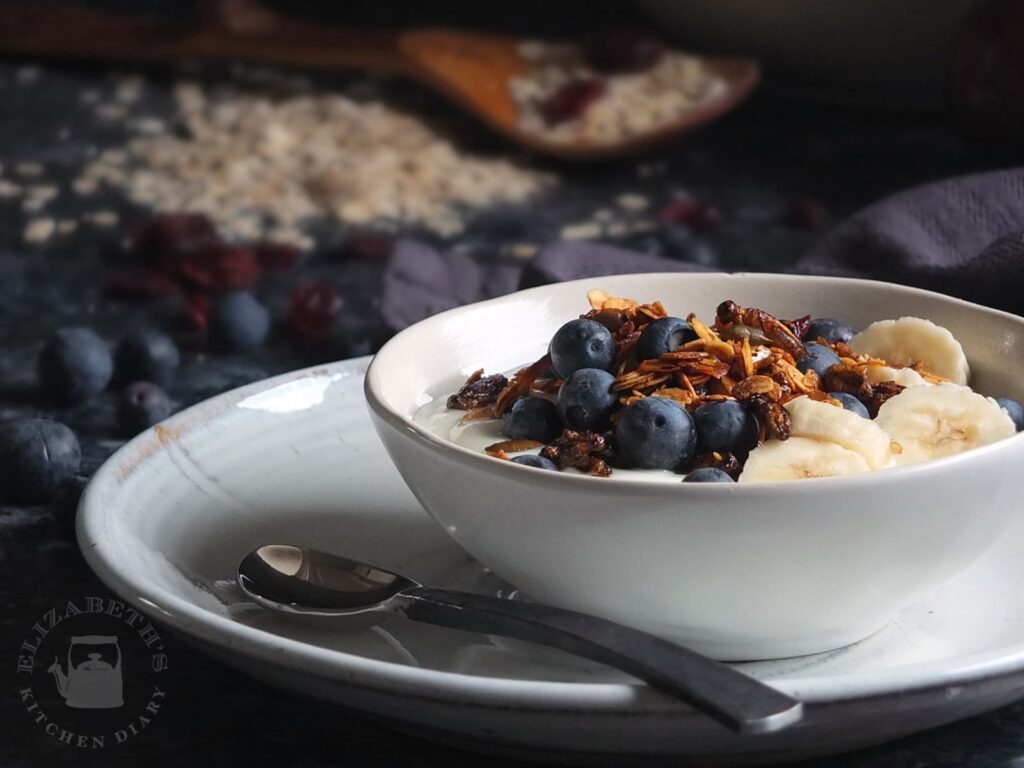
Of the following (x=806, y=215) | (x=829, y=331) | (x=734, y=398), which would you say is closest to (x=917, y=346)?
(x=829, y=331)

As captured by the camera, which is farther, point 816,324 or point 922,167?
point 922,167

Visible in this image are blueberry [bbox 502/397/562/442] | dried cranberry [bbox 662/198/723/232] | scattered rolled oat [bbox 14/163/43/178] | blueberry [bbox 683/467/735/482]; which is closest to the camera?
blueberry [bbox 683/467/735/482]

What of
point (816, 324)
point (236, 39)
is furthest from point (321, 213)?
point (816, 324)

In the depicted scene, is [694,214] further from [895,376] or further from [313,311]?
[895,376]

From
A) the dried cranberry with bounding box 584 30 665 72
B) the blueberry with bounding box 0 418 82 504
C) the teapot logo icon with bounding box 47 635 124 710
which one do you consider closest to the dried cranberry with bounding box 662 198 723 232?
the dried cranberry with bounding box 584 30 665 72

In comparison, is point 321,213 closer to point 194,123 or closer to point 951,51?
point 194,123

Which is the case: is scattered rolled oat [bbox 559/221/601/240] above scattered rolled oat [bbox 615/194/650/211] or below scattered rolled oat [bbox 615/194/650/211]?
below

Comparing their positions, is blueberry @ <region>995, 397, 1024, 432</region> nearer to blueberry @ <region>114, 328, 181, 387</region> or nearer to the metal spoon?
the metal spoon
